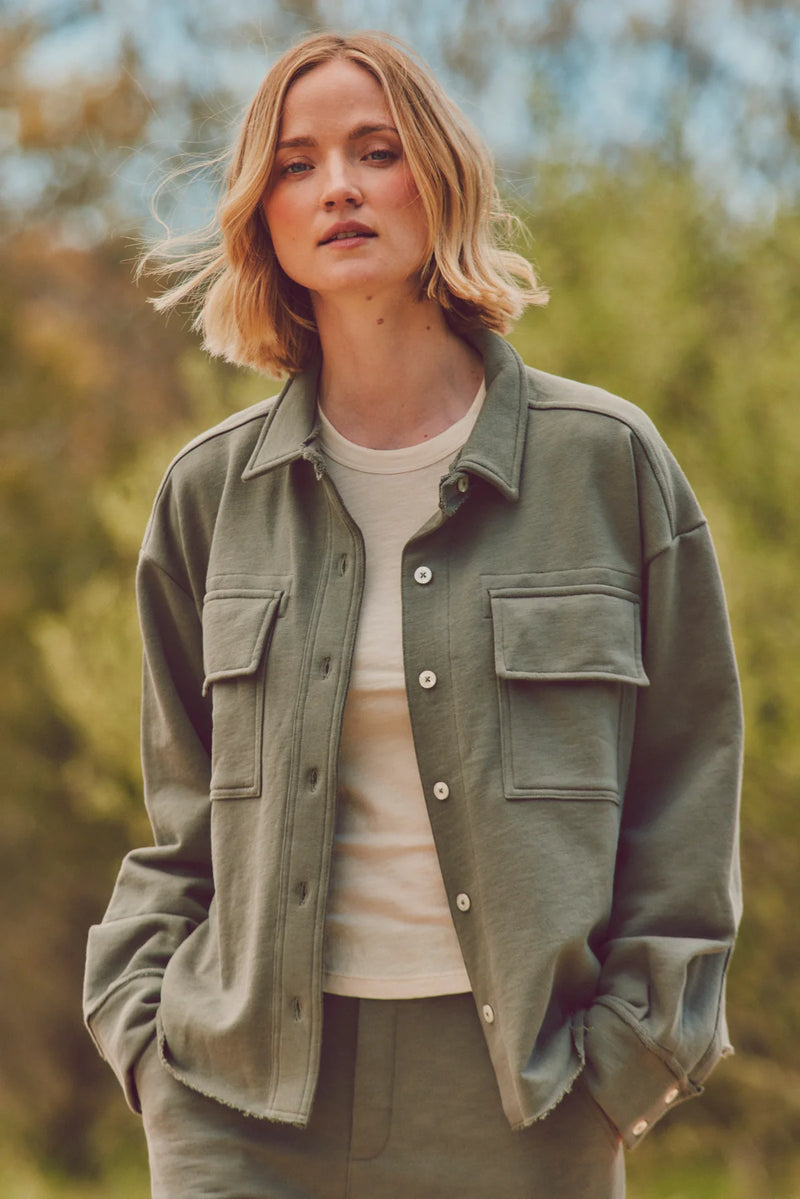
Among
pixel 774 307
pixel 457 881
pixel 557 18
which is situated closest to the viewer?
pixel 457 881

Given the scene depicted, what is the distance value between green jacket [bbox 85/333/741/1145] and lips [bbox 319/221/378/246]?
0.78 ft

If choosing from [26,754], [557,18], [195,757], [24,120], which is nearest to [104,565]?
[26,754]

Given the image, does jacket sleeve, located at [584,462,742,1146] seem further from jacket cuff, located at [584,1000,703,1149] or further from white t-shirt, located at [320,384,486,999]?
white t-shirt, located at [320,384,486,999]

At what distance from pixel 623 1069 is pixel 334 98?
1.30m

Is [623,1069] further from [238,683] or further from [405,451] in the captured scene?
[405,451]

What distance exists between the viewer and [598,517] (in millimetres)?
2002

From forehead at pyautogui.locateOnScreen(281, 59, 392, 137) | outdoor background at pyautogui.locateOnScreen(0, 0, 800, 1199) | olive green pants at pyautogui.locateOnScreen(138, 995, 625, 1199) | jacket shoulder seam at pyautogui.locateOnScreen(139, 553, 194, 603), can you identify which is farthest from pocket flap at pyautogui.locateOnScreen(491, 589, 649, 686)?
outdoor background at pyautogui.locateOnScreen(0, 0, 800, 1199)

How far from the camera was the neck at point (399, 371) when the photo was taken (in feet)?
7.09

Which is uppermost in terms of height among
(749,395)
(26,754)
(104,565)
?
(749,395)

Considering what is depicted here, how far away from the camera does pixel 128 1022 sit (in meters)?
2.13

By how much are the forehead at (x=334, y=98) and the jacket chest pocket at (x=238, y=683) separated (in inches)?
25.1

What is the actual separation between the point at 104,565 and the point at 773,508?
434 centimetres

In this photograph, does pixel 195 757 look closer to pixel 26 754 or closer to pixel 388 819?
pixel 388 819

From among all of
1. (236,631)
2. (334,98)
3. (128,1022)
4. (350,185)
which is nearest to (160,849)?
(128,1022)
